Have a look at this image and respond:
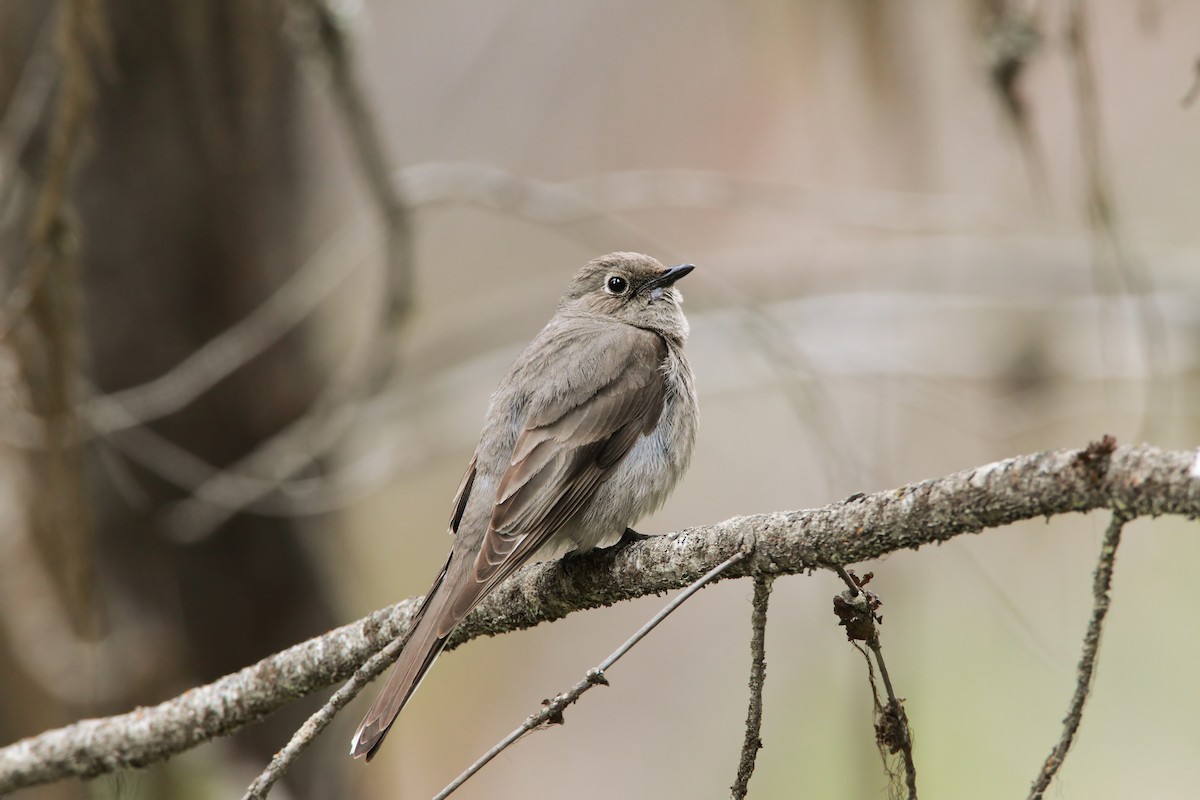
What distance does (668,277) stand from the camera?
5.15 metres

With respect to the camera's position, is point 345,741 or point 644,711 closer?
point 345,741

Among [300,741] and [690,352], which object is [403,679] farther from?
[690,352]

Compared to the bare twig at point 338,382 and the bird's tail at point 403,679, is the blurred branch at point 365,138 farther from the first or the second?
the bird's tail at point 403,679

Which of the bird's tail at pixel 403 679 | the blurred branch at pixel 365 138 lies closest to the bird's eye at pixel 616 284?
the blurred branch at pixel 365 138

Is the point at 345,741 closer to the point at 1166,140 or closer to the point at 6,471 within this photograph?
the point at 6,471

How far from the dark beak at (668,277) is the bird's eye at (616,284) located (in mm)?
97

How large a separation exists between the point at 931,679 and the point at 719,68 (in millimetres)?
5275

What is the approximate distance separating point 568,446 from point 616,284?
4.85ft

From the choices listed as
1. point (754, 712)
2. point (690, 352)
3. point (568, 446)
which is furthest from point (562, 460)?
point (690, 352)

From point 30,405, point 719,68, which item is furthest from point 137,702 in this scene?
point 719,68

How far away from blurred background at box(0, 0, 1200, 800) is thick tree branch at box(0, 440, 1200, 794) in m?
0.21

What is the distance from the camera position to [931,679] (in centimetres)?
773


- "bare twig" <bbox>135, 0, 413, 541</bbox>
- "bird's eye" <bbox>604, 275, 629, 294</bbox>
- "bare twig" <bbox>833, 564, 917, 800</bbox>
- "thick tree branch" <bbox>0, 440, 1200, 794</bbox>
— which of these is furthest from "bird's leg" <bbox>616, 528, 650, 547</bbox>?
"bare twig" <bbox>135, 0, 413, 541</bbox>

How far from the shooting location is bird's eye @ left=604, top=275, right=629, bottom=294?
5.29m
